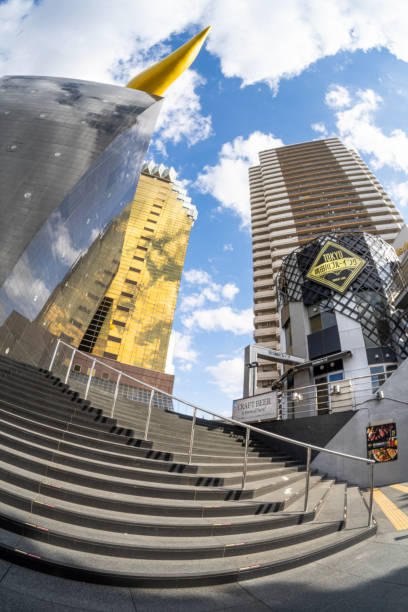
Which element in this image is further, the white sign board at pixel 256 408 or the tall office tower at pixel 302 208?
the tall office tower at pixel 302 208

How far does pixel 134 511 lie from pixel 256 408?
33.0ft

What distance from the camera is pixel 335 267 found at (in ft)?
59.7

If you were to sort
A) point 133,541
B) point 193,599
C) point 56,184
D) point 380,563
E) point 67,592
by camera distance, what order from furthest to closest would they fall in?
point 56,184 < point 380,563 < point 133,541 < point 193,599 < point 67,592

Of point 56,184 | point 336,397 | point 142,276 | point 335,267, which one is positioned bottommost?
point 336,397

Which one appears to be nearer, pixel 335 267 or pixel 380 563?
pixel 380 563

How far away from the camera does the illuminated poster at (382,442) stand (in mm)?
8664

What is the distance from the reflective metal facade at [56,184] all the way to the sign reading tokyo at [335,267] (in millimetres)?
14100

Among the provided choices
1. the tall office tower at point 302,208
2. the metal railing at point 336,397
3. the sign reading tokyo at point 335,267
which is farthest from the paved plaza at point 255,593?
the tall office tower at point 302,208

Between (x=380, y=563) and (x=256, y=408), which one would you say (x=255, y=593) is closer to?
(x=380, y=563)

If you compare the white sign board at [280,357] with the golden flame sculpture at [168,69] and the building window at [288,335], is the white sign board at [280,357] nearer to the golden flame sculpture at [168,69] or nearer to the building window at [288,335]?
the building window at [288,335]

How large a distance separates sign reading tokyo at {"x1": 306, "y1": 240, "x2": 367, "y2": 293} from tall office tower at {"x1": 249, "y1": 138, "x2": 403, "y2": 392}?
2574cm

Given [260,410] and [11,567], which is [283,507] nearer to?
[11,567]

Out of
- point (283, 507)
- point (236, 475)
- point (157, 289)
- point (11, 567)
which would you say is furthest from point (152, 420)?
point (157, 289)

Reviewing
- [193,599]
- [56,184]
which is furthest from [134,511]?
[56,184]
